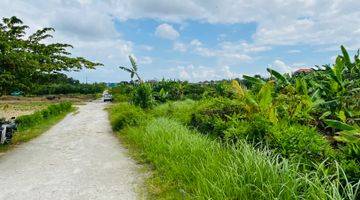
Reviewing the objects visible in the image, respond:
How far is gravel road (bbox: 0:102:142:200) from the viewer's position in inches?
300

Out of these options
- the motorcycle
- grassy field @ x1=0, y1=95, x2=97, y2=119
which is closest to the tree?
the motorcycle

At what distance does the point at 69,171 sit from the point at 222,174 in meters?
4.51

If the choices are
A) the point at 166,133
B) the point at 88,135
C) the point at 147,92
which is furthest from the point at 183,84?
the point at 166,133

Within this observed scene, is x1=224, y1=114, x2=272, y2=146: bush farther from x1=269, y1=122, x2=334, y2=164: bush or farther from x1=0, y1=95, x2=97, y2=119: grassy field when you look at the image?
x1=0, y1=95, x2=97, y2=119: grassy field

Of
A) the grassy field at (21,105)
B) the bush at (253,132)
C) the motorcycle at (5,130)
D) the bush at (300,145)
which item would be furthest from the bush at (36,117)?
the bush at (300,145)

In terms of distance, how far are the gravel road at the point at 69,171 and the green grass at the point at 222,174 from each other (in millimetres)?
564

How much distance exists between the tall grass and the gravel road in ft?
2.37

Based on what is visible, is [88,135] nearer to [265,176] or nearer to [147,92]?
[147,92]

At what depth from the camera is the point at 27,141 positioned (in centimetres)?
1510

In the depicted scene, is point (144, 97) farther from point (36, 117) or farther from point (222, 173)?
point (222, 173)

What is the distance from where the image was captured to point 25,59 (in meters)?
12.8

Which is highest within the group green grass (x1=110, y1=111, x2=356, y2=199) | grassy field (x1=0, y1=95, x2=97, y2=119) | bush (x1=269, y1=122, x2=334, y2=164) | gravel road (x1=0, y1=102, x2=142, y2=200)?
bush (x1=269, y1=122, x2=334, y2=164)

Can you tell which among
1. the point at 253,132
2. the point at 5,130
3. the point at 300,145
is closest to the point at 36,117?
the point at 5,130

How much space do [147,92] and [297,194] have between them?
1966 cm
